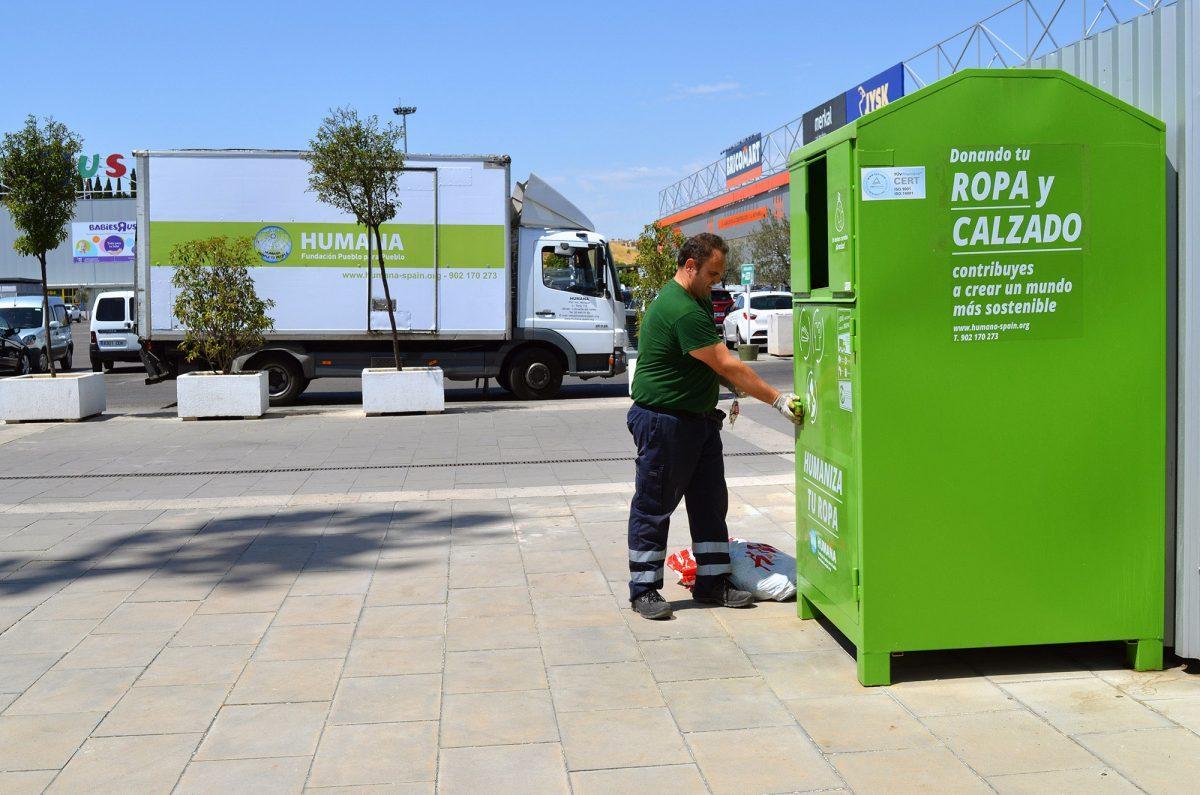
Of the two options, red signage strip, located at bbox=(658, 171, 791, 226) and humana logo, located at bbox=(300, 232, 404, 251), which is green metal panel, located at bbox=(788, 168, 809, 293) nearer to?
humana logo, located at bbox=(300, 232, 404, 251)

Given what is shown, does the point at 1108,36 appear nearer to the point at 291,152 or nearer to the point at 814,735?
the point at 814,735

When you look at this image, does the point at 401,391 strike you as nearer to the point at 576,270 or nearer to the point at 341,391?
the point at 576,270

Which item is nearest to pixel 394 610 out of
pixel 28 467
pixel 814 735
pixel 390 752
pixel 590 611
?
pixel 590 611

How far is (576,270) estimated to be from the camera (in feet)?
58.3

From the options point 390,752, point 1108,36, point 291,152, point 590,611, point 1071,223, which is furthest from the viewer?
point 291,152

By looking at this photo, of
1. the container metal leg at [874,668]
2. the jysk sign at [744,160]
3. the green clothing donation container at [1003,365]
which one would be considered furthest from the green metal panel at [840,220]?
the jysk sign at [744,160]

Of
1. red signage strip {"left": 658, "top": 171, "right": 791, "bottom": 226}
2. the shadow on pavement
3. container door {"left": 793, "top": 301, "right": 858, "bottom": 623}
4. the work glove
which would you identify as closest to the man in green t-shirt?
the work glove

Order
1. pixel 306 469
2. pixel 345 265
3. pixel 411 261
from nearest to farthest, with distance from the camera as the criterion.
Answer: pixel 306 469, pixel 345 265, pixel 411 261

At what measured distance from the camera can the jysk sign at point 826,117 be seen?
35.9m

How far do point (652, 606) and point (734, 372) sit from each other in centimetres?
117

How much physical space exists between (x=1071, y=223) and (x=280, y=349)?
46.2 feet

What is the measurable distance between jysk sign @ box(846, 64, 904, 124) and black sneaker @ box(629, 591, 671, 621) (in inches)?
989

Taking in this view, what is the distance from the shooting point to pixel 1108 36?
4.64 meters

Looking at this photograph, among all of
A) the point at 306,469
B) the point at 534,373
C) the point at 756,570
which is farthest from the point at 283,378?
the point at 756,570
